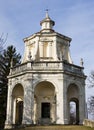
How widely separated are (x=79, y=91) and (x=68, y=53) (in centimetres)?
558

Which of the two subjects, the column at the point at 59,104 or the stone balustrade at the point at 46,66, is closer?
the column at the point at 59,104

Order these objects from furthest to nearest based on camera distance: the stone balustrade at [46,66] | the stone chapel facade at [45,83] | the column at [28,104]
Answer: the stone balustrade at [46,66], the stone chapel facade at [45,83], the column at [28,104]

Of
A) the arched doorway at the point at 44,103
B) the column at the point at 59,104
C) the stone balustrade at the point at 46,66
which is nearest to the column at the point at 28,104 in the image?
the arched doorway at the point at 44,103

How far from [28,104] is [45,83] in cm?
378

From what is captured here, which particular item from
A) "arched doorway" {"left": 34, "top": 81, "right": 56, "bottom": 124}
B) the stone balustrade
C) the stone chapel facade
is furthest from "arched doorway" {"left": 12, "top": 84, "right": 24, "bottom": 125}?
the stone balustrade

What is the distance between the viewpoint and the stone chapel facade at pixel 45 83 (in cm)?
2759

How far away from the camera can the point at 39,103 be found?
30234mm

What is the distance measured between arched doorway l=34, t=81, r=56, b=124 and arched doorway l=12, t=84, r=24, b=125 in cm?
244

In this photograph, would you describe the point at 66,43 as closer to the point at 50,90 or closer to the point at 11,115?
the point at 50,90

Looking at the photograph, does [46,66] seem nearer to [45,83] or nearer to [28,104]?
[45,83]

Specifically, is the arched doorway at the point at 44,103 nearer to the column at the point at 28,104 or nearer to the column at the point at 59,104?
the column at the point at 28,104

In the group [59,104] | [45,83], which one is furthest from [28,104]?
[45,83]

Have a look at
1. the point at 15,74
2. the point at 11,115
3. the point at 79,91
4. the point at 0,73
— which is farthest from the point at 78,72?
the point at 0,73

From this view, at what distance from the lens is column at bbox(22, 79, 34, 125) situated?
88.0ft
